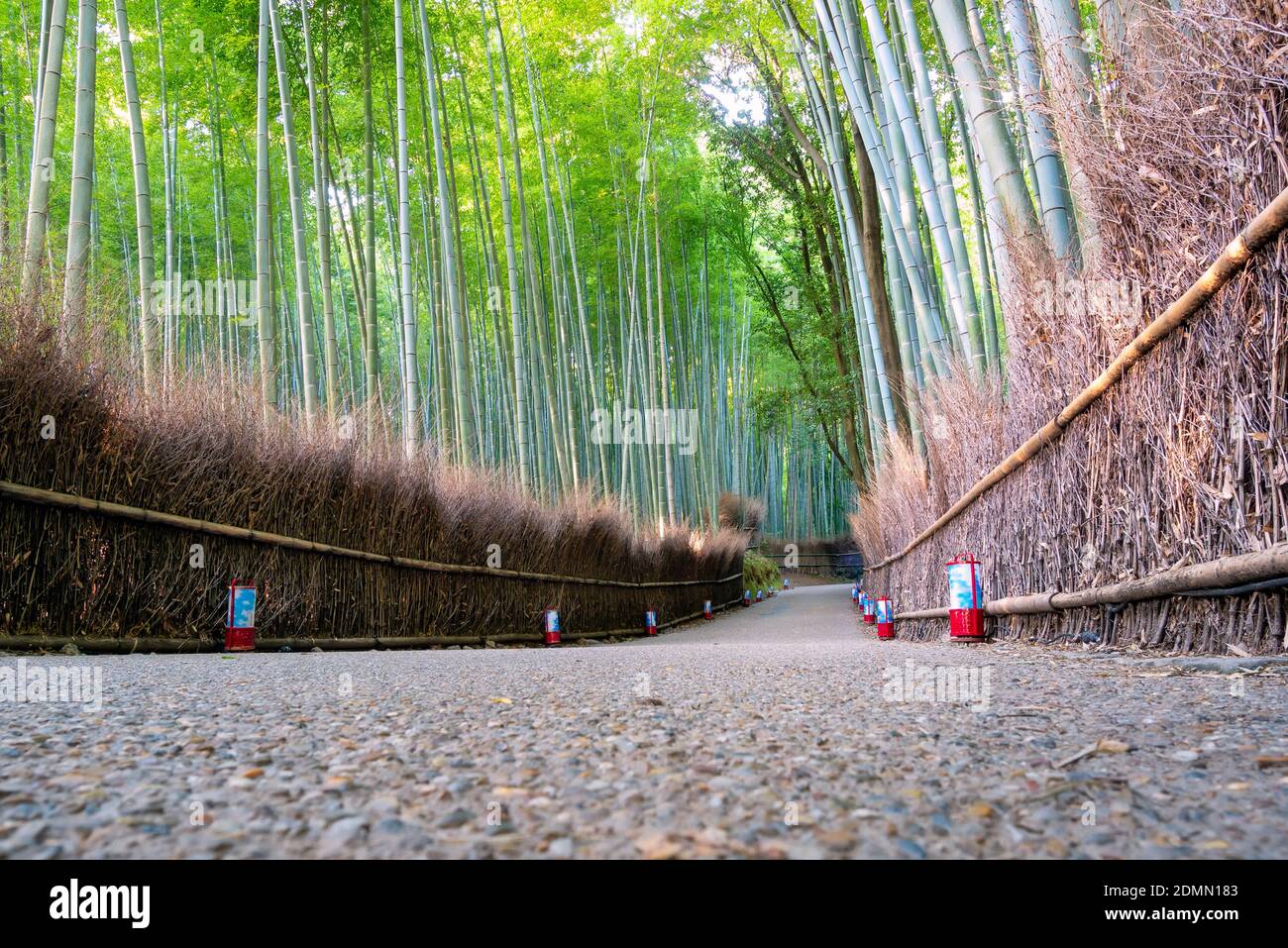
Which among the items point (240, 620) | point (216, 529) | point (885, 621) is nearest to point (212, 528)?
point (216, 529)

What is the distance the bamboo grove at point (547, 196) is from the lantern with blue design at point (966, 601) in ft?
3.80

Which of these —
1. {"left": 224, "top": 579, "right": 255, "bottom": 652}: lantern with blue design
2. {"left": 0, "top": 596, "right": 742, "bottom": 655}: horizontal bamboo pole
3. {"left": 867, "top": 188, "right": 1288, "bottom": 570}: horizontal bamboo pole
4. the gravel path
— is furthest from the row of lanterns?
{"left": 224, "top": 579, "right": 255, "bottom": 652}: lantern with blue design

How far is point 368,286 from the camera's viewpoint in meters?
6.43

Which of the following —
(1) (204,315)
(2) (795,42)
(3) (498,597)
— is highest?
(2) (795,42)

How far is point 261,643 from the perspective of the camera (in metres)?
3.82

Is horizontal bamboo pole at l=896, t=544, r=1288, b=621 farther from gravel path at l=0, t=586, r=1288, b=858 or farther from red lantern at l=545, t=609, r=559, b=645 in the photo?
red lantern at l=545, t=609, r=559, b=645

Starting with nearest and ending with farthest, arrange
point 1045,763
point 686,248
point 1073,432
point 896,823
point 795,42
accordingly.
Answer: point 896,823 → point 1045,763 → point 1073,432 → point 795,42 → point 686,248

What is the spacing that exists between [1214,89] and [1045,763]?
5.96 feet

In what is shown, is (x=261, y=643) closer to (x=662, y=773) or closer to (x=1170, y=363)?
(x=662, y=773)

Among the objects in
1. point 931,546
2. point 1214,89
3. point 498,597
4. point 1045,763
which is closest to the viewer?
point 1045,763

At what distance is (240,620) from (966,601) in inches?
136

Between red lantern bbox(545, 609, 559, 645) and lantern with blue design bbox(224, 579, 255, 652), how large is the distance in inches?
104

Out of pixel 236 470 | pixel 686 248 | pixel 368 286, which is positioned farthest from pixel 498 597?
pixel 686 248
